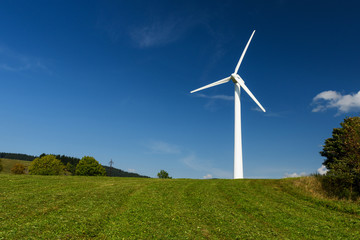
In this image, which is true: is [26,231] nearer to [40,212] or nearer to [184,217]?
[40,212]

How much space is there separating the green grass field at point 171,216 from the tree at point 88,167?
74.7m

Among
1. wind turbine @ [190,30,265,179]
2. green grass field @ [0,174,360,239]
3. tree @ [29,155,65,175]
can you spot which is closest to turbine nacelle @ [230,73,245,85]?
wind turbine @ [190,30,265,179]

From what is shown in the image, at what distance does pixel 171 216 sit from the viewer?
57.4 ft

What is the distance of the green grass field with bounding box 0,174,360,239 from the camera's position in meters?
13.9

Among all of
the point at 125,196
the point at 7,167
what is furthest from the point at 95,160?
the point at 7,167

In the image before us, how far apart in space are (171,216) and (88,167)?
85860mm

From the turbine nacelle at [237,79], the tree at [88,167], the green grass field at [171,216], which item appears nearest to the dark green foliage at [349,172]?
the green grass field at [171,216]

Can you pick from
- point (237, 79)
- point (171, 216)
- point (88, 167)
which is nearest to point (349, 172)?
point (171, 216)

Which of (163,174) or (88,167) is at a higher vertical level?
(163,174)

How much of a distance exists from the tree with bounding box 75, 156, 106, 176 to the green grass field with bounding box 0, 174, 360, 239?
74.7 m

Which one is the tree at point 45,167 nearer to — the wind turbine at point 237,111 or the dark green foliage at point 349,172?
the wind turbine at point 237,111

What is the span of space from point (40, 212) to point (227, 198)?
56.8ft

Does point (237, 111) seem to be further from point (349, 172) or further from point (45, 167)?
point (45, 167)

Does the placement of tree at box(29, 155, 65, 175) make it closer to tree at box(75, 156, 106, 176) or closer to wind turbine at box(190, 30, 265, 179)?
tree at box(75, 156, 106, 176)
